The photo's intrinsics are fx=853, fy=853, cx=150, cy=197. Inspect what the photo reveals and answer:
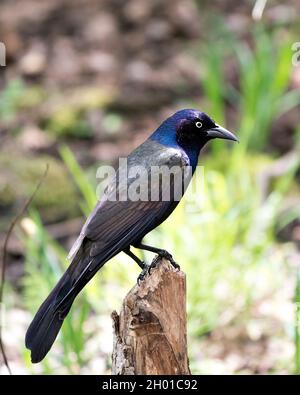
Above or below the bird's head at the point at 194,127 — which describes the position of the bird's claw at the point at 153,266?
below

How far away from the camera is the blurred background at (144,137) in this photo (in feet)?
14.6

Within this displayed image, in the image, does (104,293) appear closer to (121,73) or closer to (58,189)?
(58,189)

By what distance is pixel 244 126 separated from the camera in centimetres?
543

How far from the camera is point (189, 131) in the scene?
3496 millimetres

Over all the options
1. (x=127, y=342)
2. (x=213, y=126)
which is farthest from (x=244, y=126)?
(x=127, y=342)

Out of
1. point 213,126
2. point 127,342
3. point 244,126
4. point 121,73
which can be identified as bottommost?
point 127,342

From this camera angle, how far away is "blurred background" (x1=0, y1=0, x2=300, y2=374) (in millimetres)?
4465

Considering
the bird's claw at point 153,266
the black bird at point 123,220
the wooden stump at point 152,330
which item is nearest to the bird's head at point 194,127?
the black bird at point 123,220

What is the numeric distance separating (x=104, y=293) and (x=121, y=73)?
10.4 feet

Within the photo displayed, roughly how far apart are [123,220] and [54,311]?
17.0 inches

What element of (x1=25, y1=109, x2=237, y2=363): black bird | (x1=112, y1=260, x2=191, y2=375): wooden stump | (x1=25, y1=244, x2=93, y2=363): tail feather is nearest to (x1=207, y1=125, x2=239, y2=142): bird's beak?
(x1=25, y1=109, x2=237, y2=363): black bird

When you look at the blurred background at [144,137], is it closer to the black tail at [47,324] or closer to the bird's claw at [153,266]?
the bird's claw at [153,266]

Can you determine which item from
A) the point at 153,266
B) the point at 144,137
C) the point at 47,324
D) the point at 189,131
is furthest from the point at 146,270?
the point at 144,137

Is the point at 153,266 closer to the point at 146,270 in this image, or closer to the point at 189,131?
the point at 146,270
